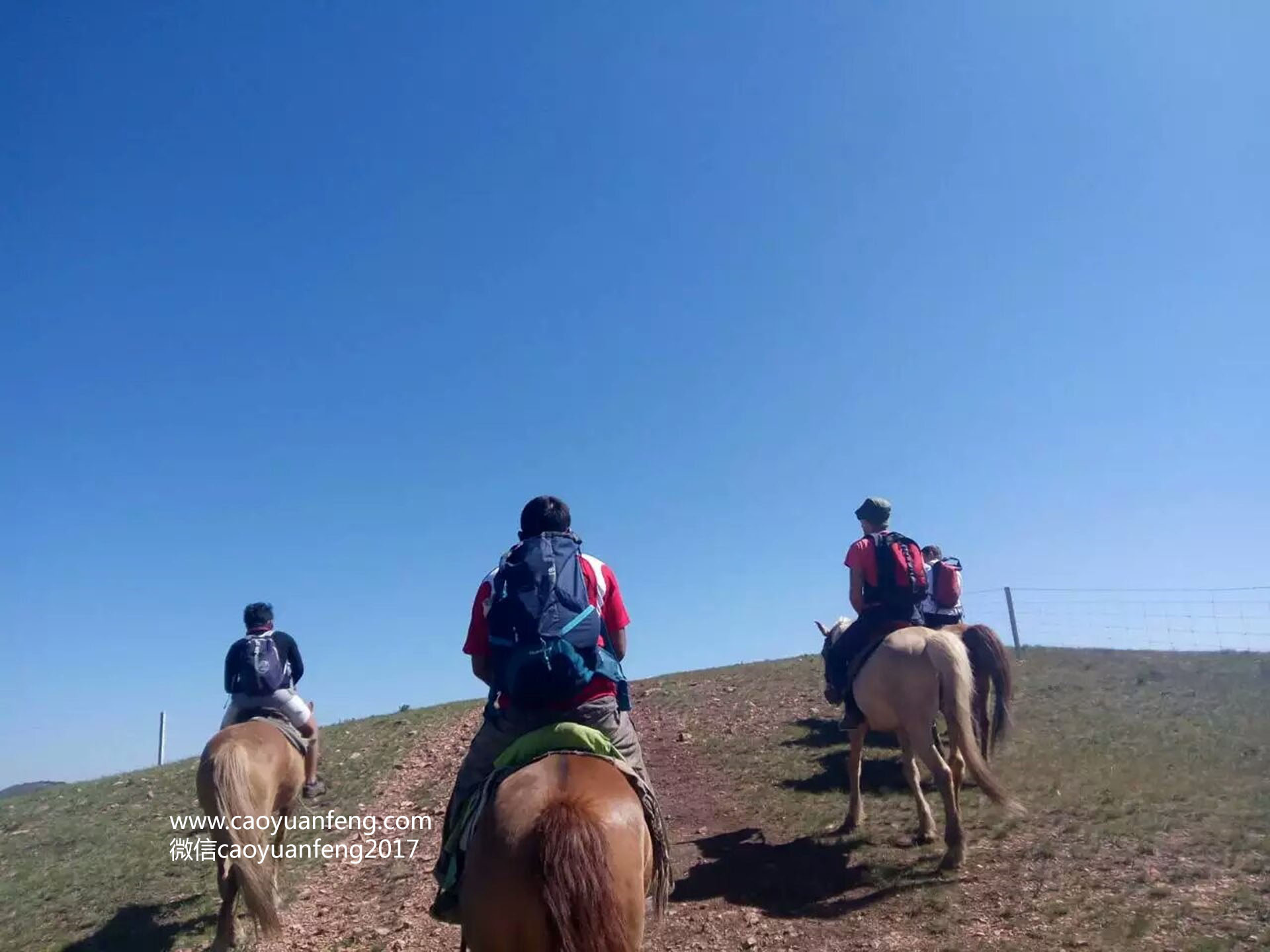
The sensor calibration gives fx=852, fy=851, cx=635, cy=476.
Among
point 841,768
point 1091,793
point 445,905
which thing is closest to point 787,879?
point 1091,793

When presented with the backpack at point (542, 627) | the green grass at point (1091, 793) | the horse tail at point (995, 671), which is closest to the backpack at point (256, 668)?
the backpack at point (542, 627)

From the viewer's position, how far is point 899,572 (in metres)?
8.62

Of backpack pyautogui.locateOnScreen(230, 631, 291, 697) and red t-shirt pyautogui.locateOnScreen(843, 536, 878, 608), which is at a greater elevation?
red t-shirt pyautogui.locateOnScreen(843, 536, 878, 608)

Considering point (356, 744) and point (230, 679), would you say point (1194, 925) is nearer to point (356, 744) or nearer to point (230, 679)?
point (230, 679)

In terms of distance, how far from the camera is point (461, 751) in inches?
591

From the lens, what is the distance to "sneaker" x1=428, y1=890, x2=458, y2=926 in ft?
13.9

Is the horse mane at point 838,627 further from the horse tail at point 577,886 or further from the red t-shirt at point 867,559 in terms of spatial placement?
the horse tail at point 577,886

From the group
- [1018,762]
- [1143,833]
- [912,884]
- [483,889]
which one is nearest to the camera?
[483,889]

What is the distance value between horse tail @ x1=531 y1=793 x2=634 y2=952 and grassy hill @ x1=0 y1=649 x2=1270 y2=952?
386cm

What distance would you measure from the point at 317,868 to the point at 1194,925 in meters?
8.63

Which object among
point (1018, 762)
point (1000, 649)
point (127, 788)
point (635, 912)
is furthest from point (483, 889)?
point (127, 788)

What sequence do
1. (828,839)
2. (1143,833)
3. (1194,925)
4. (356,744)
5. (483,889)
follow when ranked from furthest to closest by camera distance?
(356,744) < (828,839) < (1143,833) < (1194,925) < (483,889)

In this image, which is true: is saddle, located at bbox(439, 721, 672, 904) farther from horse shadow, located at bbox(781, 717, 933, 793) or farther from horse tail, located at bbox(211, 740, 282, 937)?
horse shadow, located at bbox(781, 717, 933, 793)

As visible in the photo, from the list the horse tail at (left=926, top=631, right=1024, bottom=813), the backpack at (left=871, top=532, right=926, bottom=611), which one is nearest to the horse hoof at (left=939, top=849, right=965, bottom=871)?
the horse tail at (left=926, top=631, right=1024, bottom=813)
